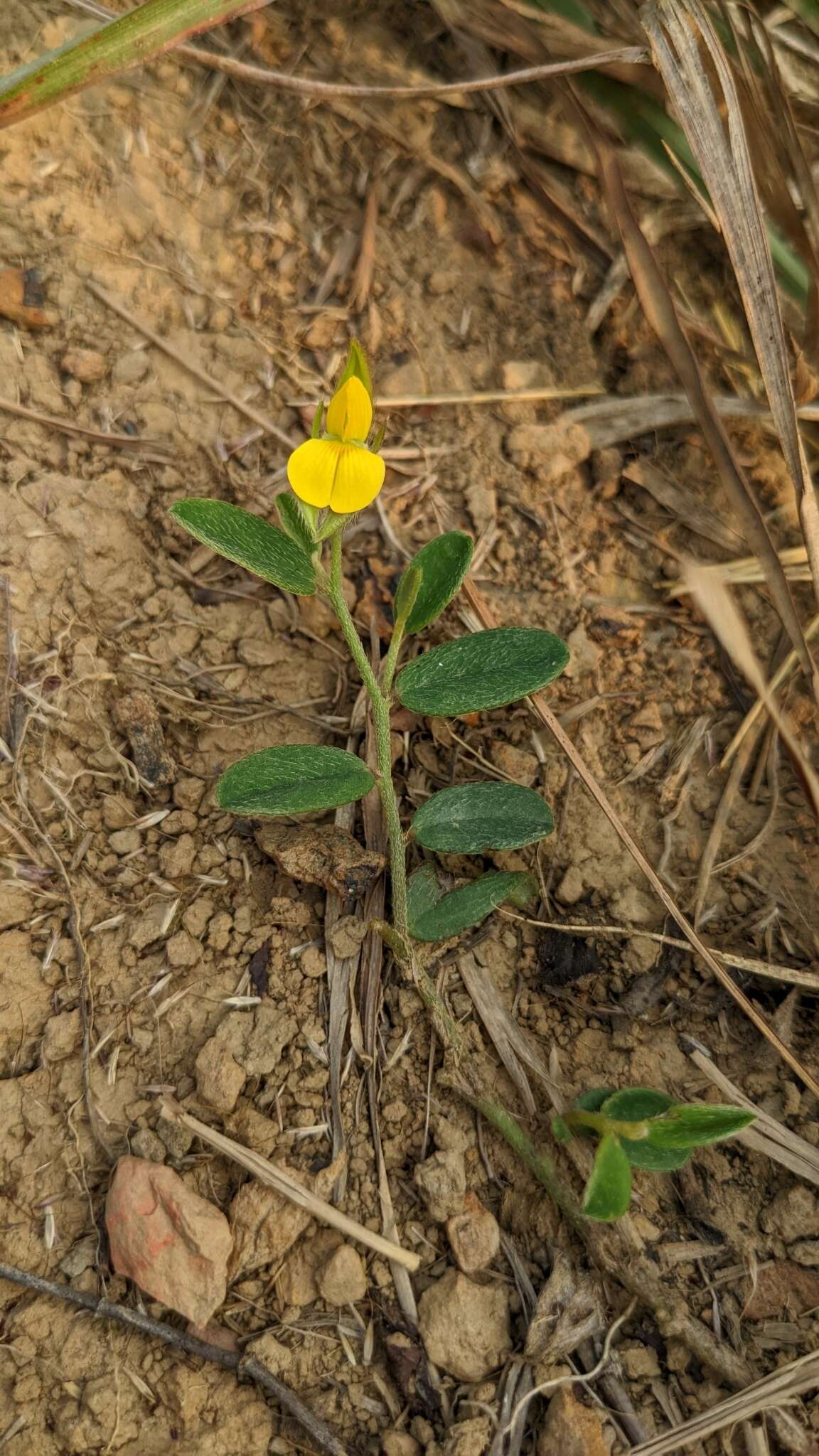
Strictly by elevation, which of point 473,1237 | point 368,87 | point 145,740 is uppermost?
point 368,87

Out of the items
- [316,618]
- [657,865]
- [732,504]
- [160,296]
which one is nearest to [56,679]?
[316,618]

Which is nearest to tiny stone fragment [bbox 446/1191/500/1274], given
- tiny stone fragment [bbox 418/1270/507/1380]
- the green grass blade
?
tiny stone fragment [bbox 418/1270/507/1380]

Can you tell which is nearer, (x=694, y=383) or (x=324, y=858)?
(x=324, y=858)

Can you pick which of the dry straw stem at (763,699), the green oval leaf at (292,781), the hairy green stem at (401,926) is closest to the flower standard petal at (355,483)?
the hairy green stem at (401,926)

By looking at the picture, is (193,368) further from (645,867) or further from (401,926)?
(645,867)

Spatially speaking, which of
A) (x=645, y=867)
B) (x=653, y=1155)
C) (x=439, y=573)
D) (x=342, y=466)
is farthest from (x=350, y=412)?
(x=653, y=1155)

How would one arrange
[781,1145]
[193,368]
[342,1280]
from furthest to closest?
[193,368] → [781,1145] → [342,1280]

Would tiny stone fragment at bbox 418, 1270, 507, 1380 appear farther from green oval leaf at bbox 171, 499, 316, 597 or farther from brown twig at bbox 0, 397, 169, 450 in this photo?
brown twig at bbox 0, 397, 169, 450
